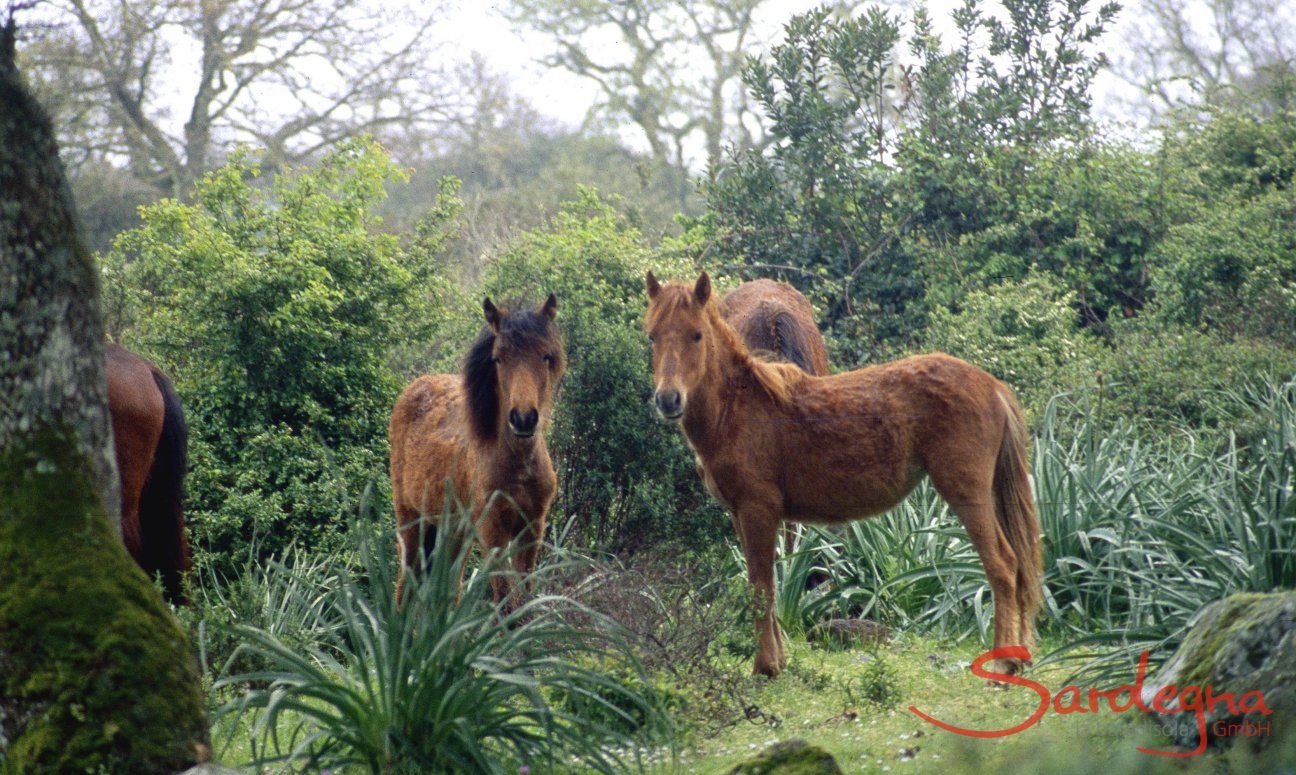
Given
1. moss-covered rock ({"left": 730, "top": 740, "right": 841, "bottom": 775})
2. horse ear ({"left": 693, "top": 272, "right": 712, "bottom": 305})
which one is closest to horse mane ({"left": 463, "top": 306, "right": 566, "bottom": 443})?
horse ear ({"left": 693, "top": 272, "right": 712, "bottom": 305})

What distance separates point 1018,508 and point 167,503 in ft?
15.7

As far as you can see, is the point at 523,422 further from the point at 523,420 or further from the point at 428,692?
the point at 428,692

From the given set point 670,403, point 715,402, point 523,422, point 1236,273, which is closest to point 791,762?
point 670,403

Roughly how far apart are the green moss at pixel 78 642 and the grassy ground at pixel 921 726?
1.70 meters

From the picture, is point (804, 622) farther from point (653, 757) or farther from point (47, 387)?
point (47, 387)

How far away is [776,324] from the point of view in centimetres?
869

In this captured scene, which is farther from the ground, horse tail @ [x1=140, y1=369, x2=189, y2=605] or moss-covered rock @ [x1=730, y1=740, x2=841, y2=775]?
horse tail @ [x1=140, y1=369, x2=189, y2=605]

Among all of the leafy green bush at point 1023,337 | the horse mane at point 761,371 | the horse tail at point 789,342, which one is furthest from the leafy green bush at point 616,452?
the leafy green bush at point 1023,337

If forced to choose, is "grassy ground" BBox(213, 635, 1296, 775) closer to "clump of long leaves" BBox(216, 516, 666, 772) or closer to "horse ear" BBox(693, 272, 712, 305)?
"clump of long leaves" BBox(216, 516, 666, 772)

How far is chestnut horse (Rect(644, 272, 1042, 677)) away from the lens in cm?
604

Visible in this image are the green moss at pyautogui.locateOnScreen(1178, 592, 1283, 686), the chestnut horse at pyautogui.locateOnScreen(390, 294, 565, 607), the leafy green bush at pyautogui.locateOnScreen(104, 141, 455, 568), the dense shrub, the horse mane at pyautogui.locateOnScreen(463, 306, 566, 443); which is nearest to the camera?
the green moss at pyautogui.locateOnScreen(1178, 592, 1283, 686)

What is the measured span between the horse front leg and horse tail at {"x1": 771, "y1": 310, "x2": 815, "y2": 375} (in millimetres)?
2482

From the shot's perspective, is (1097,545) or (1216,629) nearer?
(1216,629)

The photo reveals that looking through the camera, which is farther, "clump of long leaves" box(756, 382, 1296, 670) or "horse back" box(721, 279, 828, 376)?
"horse back" box(721, 279, 828, 376)
